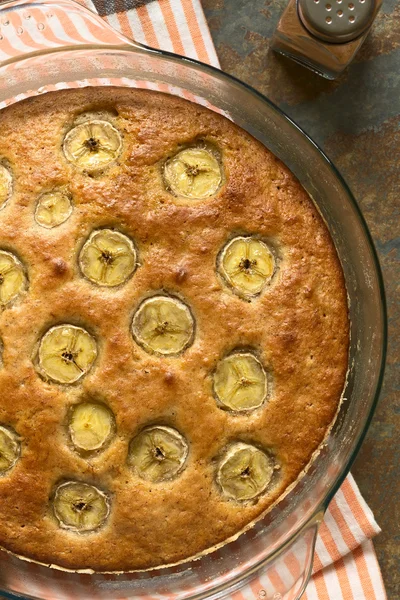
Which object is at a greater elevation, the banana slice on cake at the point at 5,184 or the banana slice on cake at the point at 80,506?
the banana slice on cake at the point at 5,184

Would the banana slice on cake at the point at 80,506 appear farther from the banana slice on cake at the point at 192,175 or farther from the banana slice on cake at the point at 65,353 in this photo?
the banana slice on cake at the point at 192,175

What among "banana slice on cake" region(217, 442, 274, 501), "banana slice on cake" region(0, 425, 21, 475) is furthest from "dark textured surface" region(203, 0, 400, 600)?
"banana slice on cake" region(0, 425, 21, 475)

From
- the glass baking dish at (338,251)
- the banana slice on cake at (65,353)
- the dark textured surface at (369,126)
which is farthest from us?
the dark textured surface at (369,126)

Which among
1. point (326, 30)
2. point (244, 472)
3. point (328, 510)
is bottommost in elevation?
point (328, 510)

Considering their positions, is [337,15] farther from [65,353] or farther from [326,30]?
[65,353]

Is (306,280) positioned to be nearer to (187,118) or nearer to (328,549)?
(187,118)

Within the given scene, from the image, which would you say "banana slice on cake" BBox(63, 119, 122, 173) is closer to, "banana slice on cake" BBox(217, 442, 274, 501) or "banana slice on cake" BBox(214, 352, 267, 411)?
"banana slice on cake" BBox(214, 352, 267, 411)

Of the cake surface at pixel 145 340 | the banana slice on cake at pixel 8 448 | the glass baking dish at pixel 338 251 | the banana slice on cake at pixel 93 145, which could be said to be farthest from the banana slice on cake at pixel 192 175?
the banana slice on cake at pixel 8 448

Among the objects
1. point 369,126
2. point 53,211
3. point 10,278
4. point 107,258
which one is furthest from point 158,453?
point 369,126
